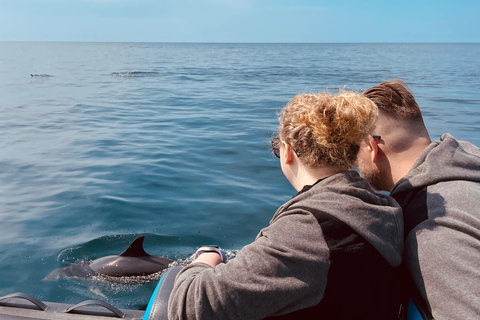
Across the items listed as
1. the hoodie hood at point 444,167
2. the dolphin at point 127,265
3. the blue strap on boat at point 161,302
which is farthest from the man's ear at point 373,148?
the dolphin at point 127,265

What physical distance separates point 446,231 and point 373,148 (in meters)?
1.11

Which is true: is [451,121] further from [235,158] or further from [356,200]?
[356,200]

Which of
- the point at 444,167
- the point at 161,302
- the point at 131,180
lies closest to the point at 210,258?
the point at 161,302

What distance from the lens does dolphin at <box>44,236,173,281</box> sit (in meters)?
5.31

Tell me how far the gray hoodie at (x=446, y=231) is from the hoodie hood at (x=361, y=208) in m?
0.16

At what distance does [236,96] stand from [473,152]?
63.3 feet

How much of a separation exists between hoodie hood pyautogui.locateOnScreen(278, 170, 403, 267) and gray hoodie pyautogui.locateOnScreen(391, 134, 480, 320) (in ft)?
0.52

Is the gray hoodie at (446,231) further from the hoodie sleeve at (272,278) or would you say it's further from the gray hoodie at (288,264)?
the hoodie sleeve at (272,278)

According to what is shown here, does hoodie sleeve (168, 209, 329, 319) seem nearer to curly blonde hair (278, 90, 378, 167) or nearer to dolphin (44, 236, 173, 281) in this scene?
curly blonde hair (278, 90, 378, 167)

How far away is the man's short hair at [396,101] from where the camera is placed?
3168mm

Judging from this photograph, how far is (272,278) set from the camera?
2.07 metres

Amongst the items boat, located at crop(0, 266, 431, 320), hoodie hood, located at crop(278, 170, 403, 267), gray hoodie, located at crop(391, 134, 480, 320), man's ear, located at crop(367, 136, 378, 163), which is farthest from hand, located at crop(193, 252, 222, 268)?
man's ear, located at crop(367, 136, 378, 163)

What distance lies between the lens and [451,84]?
2620 cm

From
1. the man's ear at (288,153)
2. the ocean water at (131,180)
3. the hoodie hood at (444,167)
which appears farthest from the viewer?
the ocean water at (131,180)
